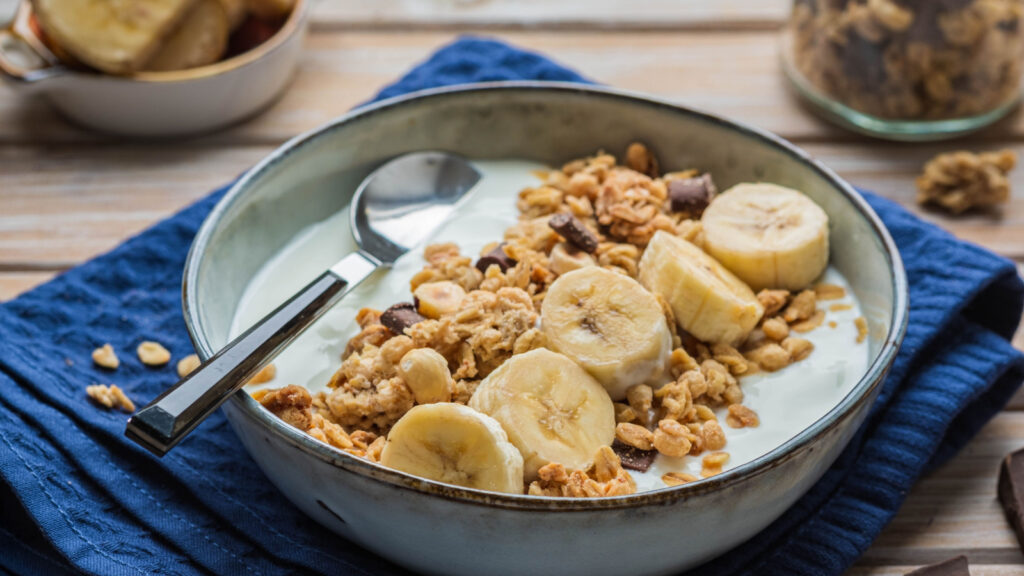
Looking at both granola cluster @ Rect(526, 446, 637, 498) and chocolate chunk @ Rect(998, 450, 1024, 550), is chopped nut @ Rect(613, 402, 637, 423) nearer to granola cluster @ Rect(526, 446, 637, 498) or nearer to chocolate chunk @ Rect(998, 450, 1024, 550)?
granola cluster @ Rect(526, 446, 637, 498)

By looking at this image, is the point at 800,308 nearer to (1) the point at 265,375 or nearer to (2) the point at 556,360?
(2) the point at 556,360

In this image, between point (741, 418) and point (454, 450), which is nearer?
point (454, 450)

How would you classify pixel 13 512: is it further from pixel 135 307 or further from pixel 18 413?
pixel 135 307

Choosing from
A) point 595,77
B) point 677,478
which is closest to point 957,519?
point 677,478

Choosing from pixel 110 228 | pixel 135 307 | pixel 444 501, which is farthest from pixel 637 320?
pixel 110 228

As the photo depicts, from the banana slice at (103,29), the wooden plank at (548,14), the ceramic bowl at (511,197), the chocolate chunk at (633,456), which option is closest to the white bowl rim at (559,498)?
the ceramic bowl at (511,197)

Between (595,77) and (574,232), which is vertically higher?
(574,232)
